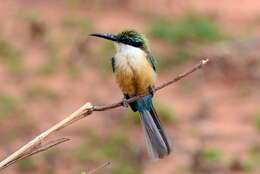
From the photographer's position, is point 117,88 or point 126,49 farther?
point 117,88

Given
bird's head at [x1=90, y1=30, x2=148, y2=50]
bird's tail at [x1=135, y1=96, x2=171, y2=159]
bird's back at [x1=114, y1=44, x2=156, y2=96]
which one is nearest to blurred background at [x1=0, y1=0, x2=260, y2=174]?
bird's tail at [x1=135, y1=96, x2=171, y2=159]

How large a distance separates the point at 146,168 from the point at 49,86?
150cm

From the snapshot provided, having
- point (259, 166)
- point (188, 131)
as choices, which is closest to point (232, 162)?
point (259, 166)

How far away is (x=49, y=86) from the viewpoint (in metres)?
7.34

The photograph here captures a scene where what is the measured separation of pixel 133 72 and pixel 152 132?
14.2 inches

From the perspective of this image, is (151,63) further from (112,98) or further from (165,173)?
(112,98)

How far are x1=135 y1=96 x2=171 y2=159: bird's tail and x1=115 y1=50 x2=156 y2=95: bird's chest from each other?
0.10 meters

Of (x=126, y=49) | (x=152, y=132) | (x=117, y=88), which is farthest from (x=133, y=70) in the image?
(x=117, y=88)

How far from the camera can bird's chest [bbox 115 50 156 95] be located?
305cm

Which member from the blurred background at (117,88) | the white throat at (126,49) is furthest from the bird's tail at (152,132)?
the blurred background at (117,88)

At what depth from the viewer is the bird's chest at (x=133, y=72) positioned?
120 inches

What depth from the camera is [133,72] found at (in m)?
3.07

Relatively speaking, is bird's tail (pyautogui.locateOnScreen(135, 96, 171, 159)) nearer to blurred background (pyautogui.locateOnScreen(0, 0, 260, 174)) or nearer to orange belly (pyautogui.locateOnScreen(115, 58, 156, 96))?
orange belly (pyautogui.locateOnScreen(115, 58, 156, 96))

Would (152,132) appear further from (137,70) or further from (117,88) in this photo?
(117,88)
